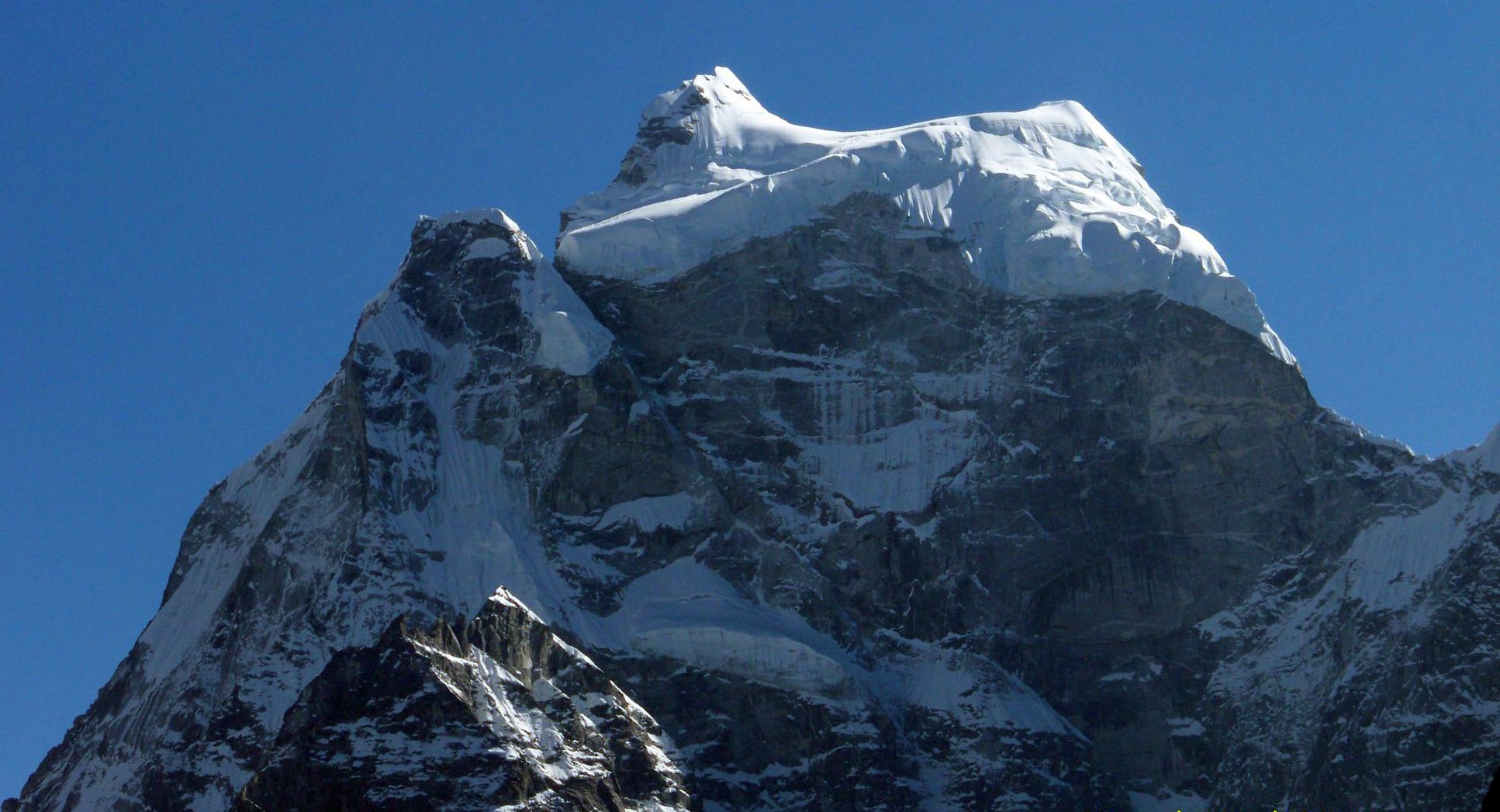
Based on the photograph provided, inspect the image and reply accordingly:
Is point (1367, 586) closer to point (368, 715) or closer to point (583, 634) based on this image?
point (583, 634)

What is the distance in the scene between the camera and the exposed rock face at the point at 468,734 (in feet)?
577

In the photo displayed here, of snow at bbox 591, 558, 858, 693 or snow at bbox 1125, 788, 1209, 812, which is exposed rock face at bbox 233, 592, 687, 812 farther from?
snow at bbox 1125, 788, 1209, 812

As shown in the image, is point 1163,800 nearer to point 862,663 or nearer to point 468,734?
point 862,663

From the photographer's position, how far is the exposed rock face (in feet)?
577

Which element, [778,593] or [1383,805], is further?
[778,593]

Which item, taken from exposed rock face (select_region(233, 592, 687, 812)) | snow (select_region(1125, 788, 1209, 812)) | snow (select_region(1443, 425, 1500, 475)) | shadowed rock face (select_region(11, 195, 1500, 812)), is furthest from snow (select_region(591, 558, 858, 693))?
snow (select_region(1443, 425, 1500, 475))

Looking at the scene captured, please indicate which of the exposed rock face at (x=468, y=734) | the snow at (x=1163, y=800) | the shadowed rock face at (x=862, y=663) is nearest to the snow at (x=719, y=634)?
the shadowed rock face at (x=862, y=663)

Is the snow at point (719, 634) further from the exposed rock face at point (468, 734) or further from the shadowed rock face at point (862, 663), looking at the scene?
the exposed rock face at point (468, 734)

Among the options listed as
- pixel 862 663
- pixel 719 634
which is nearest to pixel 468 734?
pixel 719 634

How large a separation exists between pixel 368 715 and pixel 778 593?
27.1m

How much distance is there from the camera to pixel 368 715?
17888 cm

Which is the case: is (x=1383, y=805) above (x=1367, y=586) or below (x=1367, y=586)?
below

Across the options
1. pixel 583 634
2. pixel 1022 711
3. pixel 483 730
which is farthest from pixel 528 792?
pixel 1022 711

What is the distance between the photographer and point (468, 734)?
178m
